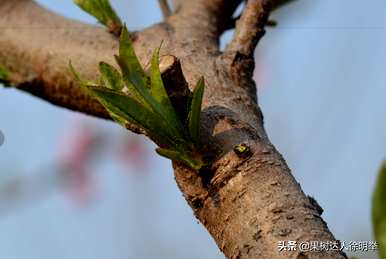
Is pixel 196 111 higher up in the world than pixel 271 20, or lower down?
lower down

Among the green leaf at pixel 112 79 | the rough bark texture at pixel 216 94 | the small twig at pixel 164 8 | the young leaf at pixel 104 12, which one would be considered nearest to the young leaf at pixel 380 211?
the rough bark texture at pixel 216 94

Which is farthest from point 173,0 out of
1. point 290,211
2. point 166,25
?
point 290,211

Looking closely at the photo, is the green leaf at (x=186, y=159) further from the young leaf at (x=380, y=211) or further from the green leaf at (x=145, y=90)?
the young leaf at (x=380, y=211)

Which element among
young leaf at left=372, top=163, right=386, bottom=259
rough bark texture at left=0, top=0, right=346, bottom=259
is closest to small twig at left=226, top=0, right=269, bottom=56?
rough bark texture at left=0, top=0, right=346, bottom=259

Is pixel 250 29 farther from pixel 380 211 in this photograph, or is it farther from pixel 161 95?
pixel 380 211

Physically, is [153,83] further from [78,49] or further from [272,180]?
[78,49]

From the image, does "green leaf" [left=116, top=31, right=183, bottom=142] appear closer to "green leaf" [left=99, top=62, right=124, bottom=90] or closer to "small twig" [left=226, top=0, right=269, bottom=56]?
"green leaf" [left=99, top=62, right=124, bottom=90]

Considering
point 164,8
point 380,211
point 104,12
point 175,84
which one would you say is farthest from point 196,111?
point 164,8
